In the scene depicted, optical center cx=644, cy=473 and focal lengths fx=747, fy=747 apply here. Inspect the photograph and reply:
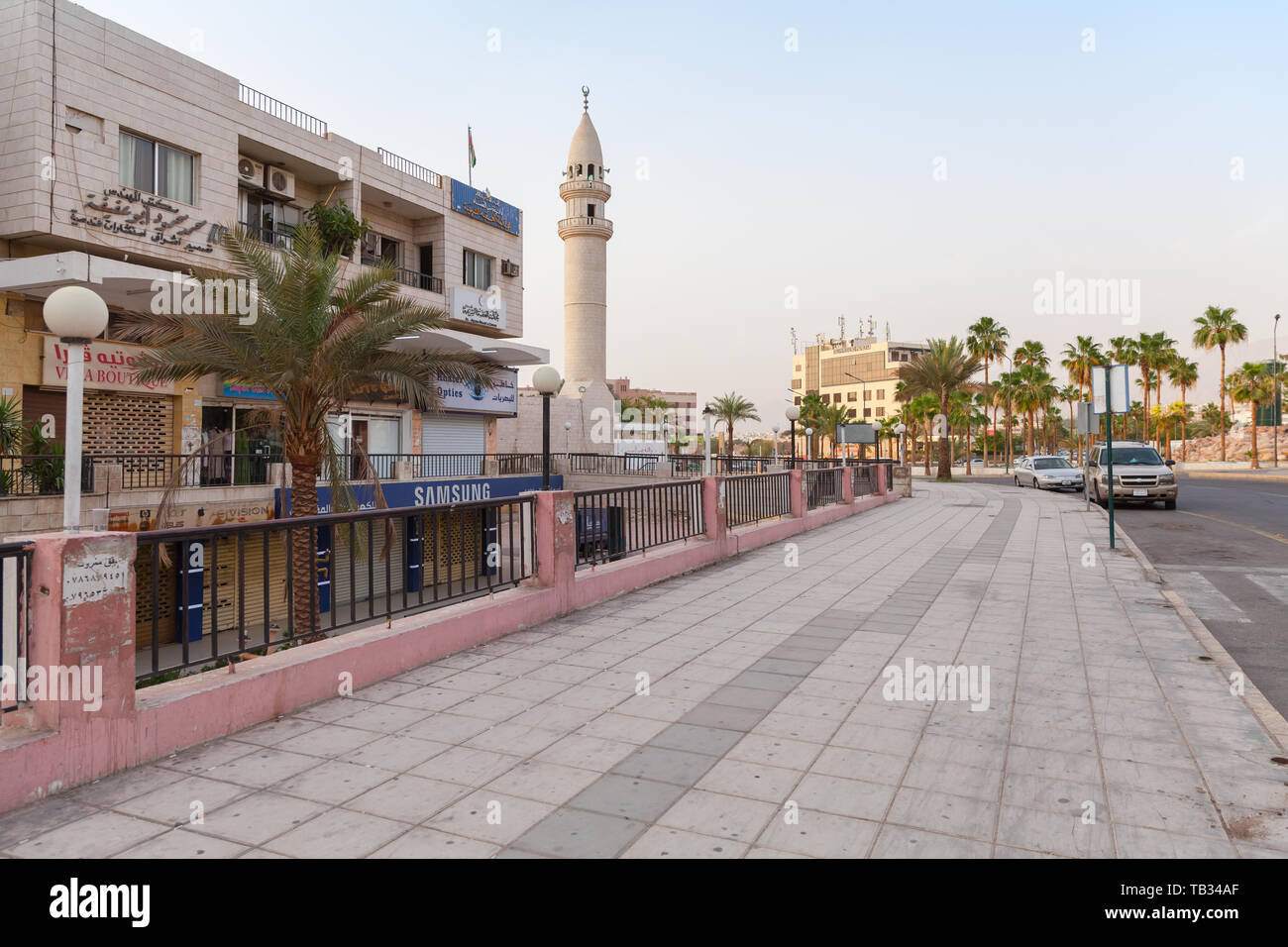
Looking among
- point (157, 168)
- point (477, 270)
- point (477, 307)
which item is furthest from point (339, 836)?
point (477, 270)

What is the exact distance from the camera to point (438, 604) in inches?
252

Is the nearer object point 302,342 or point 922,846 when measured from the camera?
point 922,846

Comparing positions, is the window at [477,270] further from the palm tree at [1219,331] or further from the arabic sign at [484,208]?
the palm tree at [1219,331]

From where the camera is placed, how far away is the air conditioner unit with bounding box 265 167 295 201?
22.9 m

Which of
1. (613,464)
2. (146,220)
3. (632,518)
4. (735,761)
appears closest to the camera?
(735,761)

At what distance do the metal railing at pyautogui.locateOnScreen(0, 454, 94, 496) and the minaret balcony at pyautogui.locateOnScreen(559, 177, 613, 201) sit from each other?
37.4m

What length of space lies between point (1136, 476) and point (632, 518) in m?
17.3

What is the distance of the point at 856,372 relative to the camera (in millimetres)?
127438

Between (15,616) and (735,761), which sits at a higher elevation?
(15,616)

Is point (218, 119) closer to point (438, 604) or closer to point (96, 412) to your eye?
point (96, 412)

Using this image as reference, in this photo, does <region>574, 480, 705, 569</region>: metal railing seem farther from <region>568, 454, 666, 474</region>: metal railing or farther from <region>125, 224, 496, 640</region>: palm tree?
<region>568, 454, 666, 474</region>: metal railing

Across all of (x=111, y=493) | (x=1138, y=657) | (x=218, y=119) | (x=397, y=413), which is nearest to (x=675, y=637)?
(x=1138, y=657)

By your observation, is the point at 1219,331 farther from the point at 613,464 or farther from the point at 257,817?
the point at 257,817

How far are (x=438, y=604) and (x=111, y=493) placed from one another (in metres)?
12.9
